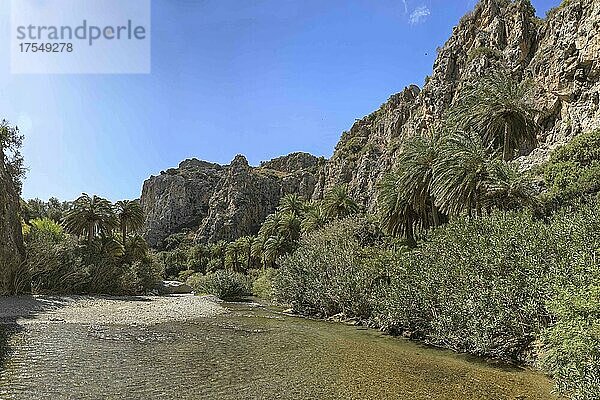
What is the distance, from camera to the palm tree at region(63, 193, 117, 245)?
43.8 m

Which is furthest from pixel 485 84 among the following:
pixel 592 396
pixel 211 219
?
pixel 211 219

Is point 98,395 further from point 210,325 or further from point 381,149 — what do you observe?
point 381,149

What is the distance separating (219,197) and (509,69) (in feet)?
274

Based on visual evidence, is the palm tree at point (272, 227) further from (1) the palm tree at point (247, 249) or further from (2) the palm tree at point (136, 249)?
(1) the palm tree at point (247, 249)

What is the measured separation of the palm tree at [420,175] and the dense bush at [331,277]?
4835 millimetres

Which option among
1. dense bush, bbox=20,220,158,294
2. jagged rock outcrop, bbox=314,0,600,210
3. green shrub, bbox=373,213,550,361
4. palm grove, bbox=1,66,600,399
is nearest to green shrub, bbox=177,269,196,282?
jagged rock outcrop, bbox=314,0,600,210

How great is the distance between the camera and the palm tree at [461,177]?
80.3 ft

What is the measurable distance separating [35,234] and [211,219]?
76.2 metres

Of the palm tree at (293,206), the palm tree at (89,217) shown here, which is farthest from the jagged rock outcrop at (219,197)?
the palm tree at (89,217)

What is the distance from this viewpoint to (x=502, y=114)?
28.6 metres

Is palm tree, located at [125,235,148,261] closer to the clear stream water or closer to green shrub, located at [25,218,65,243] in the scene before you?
green shrub, located at [25,218,65,243]

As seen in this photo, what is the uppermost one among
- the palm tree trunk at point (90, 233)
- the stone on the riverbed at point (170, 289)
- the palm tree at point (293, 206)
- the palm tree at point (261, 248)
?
the palm tree at point (293, 206)

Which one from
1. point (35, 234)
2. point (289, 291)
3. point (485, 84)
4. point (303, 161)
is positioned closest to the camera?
point (485, 84)

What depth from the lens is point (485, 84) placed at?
98.3 ft
